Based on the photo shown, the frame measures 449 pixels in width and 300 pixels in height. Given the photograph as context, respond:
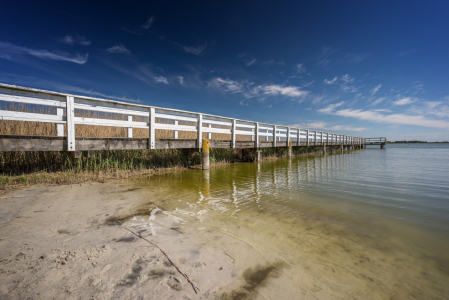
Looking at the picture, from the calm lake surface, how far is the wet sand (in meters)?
0.01

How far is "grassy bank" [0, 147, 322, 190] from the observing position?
494cm

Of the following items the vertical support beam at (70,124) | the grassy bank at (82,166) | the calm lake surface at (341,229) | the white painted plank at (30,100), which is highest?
the white painted plank at (30,100)

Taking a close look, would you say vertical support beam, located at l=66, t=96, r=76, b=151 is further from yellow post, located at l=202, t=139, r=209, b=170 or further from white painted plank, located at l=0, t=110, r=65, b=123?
yellow post, located at l=202, t=139, r=209, b=170

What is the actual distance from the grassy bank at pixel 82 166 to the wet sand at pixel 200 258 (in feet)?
6.50

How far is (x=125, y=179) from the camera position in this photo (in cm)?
602

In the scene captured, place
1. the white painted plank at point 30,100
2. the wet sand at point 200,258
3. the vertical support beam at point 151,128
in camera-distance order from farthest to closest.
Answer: the vertical support beam at point 151,128 < the white painted plank at point 30,100 < the wet sand at point 200,258

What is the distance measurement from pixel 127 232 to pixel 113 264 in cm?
68

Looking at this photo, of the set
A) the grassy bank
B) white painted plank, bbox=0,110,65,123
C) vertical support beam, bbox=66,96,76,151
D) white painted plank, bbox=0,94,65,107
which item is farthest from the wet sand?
white painted plank, bbox=0,94,65,107

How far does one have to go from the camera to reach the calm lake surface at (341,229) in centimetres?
171

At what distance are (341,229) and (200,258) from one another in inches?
82.6

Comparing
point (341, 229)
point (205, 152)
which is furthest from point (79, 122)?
point (341, 229)

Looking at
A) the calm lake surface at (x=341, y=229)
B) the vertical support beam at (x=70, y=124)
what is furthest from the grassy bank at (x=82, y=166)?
the calm lake surface at (x=341, y=229)

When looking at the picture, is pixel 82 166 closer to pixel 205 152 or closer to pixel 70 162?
pixel 70 162

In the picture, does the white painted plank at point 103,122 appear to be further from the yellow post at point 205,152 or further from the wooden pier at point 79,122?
the yellow post at point 205,152
